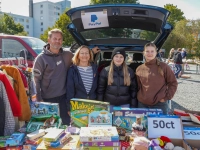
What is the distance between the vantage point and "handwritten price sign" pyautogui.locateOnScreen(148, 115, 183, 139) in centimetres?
212

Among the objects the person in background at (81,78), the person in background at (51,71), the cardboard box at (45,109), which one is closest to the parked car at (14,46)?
the person in background at (51,71)

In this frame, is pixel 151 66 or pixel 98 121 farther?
pixel 151 66

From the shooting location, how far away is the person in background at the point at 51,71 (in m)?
2.93

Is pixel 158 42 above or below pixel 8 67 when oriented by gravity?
above

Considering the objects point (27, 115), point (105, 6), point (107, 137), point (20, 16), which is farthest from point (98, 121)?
point (20, 16)

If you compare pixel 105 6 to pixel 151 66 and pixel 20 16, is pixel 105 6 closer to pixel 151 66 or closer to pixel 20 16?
pixel 151 66

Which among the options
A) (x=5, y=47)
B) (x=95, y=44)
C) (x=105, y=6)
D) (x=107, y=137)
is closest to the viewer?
(x=107, y=137)

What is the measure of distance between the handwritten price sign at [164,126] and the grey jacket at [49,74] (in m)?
1.42

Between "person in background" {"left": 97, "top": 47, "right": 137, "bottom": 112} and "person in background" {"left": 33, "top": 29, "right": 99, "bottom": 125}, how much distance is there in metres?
0.58

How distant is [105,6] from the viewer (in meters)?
3.11

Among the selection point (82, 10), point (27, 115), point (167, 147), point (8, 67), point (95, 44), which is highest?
point (82, 10)

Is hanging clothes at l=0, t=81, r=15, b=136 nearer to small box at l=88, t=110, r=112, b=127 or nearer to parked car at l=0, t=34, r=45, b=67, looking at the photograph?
small box at l=88, t=110, r=112, b=127

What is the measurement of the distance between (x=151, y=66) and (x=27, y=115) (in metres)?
1.74

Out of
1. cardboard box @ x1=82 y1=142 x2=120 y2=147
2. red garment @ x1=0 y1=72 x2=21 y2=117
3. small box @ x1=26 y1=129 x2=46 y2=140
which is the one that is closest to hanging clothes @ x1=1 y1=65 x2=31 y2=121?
red garment @ x1=0 y1=72 x2=21 y2=117
